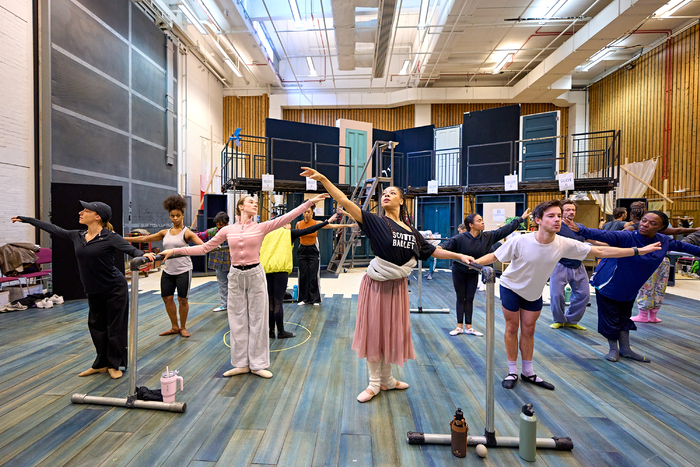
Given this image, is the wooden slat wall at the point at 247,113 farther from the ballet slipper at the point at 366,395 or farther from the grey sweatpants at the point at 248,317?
the ballet slipper at the point at 366,395

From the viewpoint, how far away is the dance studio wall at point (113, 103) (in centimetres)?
661

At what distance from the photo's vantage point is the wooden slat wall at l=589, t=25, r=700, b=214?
941cm

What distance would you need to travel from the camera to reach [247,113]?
Result: 14539 millimetres

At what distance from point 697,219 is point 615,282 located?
9.12 meters

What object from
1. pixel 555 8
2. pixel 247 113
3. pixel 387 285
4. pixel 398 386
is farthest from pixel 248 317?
pixel 247 113

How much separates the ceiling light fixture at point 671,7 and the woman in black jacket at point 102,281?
13.4 metres

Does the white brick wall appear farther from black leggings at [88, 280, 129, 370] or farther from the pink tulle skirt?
the pink tulle skirt

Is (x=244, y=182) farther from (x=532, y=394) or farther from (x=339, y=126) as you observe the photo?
(x=532, y=394)

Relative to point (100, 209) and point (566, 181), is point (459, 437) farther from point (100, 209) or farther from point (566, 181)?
point (566, 181)

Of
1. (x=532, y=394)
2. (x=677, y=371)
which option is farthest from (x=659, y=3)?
(x=532, y=394)

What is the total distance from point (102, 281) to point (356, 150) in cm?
959

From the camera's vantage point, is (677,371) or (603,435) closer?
(603,435)

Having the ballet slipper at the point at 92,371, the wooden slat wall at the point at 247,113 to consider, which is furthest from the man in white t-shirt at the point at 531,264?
the wooden slat wall at the point at 247,113

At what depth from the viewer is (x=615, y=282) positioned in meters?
3.44
